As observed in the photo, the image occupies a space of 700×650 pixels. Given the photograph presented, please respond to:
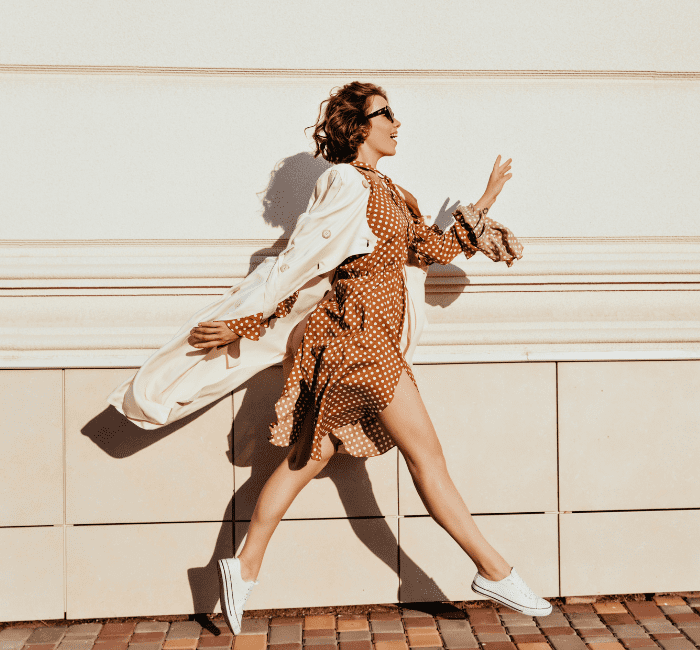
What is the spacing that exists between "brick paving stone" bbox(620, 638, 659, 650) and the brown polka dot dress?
3.75ft

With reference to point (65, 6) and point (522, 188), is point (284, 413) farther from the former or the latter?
point (65, 6)

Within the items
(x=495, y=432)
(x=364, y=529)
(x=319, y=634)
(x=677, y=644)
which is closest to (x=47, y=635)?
(x=319, y=634)

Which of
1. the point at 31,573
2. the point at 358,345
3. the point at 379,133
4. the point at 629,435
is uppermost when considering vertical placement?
the point at 379,133

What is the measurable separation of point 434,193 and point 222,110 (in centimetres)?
98

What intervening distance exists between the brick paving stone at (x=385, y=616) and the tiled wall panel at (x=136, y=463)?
736 millimetres

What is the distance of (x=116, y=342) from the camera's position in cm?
304

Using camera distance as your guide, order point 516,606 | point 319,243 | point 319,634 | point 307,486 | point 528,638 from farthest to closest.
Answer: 1. point 307,486
2. point 319,634
3. point 528,638
4. point 516,606
5. point 319,243

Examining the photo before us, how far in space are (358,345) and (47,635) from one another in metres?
1.74

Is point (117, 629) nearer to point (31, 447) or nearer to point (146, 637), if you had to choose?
point (146, 637)

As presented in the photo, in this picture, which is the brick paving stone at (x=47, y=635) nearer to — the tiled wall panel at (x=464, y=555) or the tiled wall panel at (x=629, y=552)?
the tiled wall panel at (x=464, y=555)

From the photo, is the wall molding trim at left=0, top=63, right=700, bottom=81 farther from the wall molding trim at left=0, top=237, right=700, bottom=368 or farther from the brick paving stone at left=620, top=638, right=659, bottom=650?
the brick paving stone at left=620, top=638, right=659, bottom=650

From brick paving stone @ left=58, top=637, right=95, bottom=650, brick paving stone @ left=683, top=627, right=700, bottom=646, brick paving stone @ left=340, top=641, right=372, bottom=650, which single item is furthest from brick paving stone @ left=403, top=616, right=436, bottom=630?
brick paving stone @ left=58, top=637, right=95, bottom=650

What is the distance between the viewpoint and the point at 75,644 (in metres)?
2.84

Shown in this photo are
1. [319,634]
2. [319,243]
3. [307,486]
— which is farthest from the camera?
[307,486]
